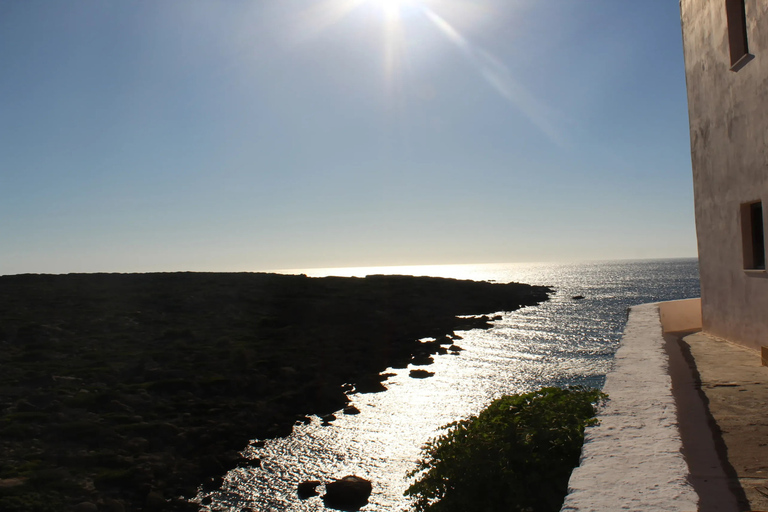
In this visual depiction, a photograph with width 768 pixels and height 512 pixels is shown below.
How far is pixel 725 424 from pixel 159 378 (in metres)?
18.2

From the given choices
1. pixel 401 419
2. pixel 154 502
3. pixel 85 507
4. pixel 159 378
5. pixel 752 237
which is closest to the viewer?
pixel 752 237

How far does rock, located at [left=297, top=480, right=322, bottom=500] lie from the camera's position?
460 inches

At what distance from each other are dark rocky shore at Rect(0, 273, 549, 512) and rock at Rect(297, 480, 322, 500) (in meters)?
1.99

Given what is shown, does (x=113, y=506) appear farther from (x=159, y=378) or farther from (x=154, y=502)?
(x=159, y=378)

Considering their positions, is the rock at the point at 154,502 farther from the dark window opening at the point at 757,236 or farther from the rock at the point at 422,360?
the rock at the point at 422,360

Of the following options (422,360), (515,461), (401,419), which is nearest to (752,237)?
(515,461)

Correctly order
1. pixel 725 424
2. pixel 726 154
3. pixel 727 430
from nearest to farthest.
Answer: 1. pixel 727 430
2. pixel 725 424
3. pixel 726 154

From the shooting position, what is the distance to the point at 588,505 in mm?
3006

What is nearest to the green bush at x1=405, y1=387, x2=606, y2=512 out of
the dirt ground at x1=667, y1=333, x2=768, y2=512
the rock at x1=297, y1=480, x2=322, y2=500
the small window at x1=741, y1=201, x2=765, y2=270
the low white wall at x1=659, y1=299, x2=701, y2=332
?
the dirt ground at x1=667, y1=333, x2=768, y2=512

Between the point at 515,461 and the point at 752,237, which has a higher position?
the point at 752,237

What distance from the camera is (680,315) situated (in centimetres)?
1312

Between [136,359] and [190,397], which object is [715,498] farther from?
[136,359]

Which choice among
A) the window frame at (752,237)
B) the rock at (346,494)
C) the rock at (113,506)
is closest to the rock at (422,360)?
the rock at (346,494)

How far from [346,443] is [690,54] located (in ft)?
41.3
